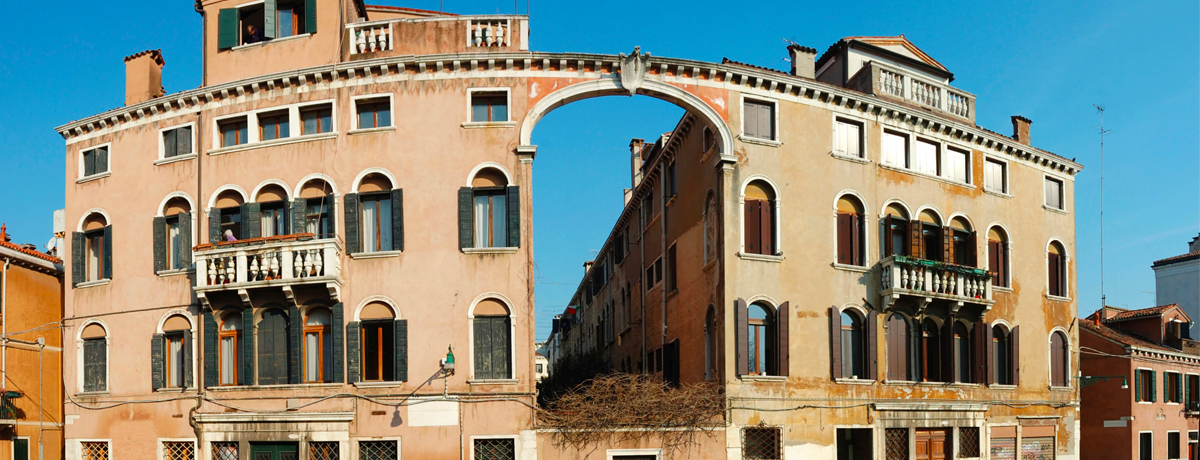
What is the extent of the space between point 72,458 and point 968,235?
27141mm

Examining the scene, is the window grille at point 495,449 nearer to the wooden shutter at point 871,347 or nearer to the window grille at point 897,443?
the wooden shutter at point 871,347

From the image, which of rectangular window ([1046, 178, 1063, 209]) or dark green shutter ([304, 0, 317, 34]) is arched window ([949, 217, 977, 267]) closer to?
rectangular window ([1046, 178, 1063, 209])


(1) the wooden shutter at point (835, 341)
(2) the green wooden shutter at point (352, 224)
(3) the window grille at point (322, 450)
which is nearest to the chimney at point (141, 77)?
(2) the green wooden shutter at point (352, 224)

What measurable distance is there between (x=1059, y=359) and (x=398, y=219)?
22.4m

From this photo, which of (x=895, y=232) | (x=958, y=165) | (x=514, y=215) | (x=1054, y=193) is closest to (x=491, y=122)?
(x=514, y=215)

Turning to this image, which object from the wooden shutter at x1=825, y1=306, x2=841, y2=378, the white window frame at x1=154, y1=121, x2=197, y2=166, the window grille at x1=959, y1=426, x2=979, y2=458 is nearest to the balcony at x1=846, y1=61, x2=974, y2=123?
the wooden shutter at x1=825, y1=306, x2=841, y2=378

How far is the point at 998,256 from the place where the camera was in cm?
3606

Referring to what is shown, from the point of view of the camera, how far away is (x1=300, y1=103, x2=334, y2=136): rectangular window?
30438 millimetres

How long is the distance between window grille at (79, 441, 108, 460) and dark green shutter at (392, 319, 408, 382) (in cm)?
936

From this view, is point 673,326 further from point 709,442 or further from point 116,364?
point 116,364

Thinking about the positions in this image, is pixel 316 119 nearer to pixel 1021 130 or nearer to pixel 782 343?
pixel 782 343

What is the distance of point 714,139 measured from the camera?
31.6 meters

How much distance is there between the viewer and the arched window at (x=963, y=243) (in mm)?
35000

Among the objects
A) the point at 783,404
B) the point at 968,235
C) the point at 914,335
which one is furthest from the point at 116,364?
the point at 968,235
